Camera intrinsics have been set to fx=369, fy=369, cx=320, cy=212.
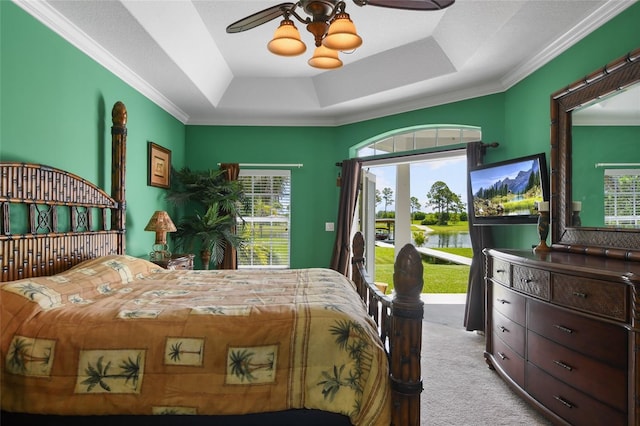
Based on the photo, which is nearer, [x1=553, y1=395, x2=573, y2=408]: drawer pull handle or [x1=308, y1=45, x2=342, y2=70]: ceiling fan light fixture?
[x1=553, y1=395, x2=573, y2=408]: drawer pull handle

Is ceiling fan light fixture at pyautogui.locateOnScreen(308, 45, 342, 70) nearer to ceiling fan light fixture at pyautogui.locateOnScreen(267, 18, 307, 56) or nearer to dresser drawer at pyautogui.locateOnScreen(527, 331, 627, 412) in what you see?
ceiling fan light fixture at pyautogui.locateOnScreen(267, 18, 307, 56)

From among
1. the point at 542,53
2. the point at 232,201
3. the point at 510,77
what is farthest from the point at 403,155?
the point at 232,201

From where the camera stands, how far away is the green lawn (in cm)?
677

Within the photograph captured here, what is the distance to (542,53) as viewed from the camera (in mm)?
3123

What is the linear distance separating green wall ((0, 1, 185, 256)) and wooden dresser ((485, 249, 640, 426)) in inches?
128

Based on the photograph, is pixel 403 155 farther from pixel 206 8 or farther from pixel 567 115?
pixel 206 8

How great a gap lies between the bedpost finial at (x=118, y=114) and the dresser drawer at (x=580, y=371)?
3.55 metres

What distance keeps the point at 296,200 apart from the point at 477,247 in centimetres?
248

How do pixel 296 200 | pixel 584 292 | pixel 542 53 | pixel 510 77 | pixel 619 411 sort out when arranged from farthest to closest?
pixel 296 200 → pixel 510 77 → pixel 542 53 → pixel 584 292 → pixel 619 411

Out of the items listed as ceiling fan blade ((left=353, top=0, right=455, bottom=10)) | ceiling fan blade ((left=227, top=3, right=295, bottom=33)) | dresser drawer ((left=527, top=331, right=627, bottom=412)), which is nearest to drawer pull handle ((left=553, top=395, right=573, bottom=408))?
dresser drawer ((left=527, top=331, right=627, bottom=412))

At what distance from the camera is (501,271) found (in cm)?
279

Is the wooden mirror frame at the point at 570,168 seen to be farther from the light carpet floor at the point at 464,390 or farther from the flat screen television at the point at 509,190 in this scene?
the light carpet floor at the point at 464,390

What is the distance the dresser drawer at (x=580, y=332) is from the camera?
176 centimetres

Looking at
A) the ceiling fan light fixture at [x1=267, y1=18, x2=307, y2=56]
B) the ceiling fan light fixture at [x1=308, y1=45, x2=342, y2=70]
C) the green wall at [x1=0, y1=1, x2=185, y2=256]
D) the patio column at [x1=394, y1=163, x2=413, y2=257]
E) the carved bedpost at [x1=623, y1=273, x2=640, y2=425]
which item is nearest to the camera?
the carved bedpost at [x1=623, y1=273, x2=640, y2=425]
